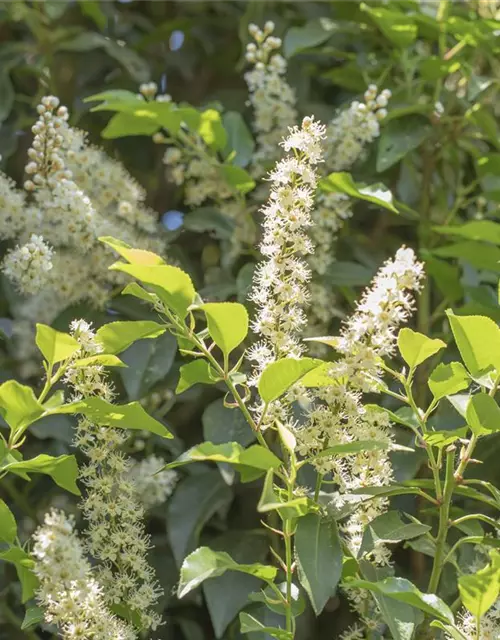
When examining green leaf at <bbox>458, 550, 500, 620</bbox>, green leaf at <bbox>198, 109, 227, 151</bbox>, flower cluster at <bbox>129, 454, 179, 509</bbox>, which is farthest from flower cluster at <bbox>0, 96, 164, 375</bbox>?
green leaf at <bbox>458, 550, 500, 620</bbox>

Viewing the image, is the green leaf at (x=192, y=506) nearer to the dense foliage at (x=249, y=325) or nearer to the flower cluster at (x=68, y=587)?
the dense foliage at (x=249, y=325)

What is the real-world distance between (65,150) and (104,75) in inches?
15.8

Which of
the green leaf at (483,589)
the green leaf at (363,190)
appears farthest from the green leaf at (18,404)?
the green leaf at (363,190)

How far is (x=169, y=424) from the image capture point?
4.25ft

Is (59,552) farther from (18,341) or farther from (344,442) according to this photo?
(18,341)

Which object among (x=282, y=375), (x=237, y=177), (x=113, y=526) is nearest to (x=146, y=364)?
(x=237, y=177)

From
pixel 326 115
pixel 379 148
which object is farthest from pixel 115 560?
pixel 326 115

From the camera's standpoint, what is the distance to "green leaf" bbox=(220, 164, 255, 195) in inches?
48.0

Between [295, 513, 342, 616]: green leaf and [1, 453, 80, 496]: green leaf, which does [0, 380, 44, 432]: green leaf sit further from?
[295, 513, 342, 616]: green leaf

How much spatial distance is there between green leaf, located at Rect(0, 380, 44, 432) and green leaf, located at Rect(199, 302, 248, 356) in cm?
14

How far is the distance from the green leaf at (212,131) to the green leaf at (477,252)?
0.94ft

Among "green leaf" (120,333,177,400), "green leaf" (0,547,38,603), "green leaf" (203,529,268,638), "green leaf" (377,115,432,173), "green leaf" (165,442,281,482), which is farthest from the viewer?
"green leaf" (377,115,432,173)

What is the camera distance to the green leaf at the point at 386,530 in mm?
793

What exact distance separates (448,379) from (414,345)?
0.04 meters
